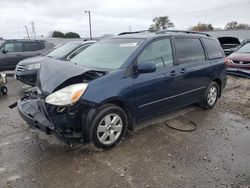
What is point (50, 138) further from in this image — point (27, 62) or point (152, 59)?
point (27, 62)

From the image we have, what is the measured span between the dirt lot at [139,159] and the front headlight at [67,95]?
32.8 inches

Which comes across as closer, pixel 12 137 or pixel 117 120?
pixel 117 120

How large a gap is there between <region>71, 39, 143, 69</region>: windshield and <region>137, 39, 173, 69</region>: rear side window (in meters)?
0.20

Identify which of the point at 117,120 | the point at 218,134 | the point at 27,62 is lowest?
the point at 218,134

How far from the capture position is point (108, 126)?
147 inches

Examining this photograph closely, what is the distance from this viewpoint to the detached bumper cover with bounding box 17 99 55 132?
11.1 feet

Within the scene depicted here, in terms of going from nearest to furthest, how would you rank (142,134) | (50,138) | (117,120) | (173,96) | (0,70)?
(117,120) < (50,138) < (142,134) < (173,96) < (0,70)

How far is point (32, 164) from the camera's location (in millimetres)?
3418

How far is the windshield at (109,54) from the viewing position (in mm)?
4111

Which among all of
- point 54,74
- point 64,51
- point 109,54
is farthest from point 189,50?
point 64,51

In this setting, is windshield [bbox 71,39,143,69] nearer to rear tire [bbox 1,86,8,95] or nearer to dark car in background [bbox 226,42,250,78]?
rear tire [bbox 1,86,8,95]

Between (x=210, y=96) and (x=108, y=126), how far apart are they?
314cm

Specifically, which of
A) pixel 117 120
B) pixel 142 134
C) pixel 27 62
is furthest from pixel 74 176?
pixel 27 62

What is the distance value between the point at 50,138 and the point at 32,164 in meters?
0.77
